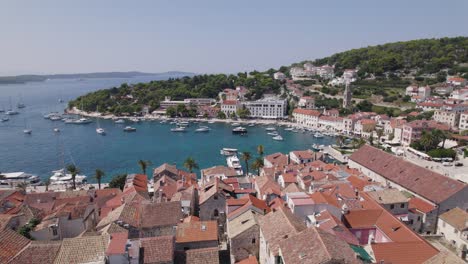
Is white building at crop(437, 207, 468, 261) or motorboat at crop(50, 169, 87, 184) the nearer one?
Answer: white building at crop(437, 207, 468, 261)

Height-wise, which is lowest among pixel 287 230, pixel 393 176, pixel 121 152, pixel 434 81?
pixel 121 152

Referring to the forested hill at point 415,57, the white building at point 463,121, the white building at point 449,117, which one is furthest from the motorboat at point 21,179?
the forested hill at point 415,57

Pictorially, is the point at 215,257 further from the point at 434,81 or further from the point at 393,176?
the point at 434,81

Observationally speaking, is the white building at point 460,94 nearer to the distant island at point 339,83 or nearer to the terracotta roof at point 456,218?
the distant island at point 339,83

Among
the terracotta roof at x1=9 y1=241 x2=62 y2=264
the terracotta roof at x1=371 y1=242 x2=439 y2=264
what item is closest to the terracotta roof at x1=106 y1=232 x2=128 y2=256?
the terracotta roof at x1=9 y1=241 x2=62 y2=264

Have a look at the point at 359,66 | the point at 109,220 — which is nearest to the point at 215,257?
the point at 109,220

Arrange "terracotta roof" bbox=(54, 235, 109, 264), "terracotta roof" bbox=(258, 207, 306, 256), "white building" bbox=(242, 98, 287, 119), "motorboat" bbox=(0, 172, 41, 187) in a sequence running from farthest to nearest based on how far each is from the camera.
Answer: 1. "white building" bbox=(242, 98, 287, 119)
2. "motorboat" bbox=(0, 172, 41, 187)
3. "terracotta roof" bbox=(258, 207, 306, 256)
4. "terracotta roof" bbox=(54, 235, 109, 264)

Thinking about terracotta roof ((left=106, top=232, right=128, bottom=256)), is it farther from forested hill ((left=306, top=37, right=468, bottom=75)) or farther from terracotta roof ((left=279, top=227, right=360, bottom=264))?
forested hill ((left=306, top=37, right=468, bottom=75))
